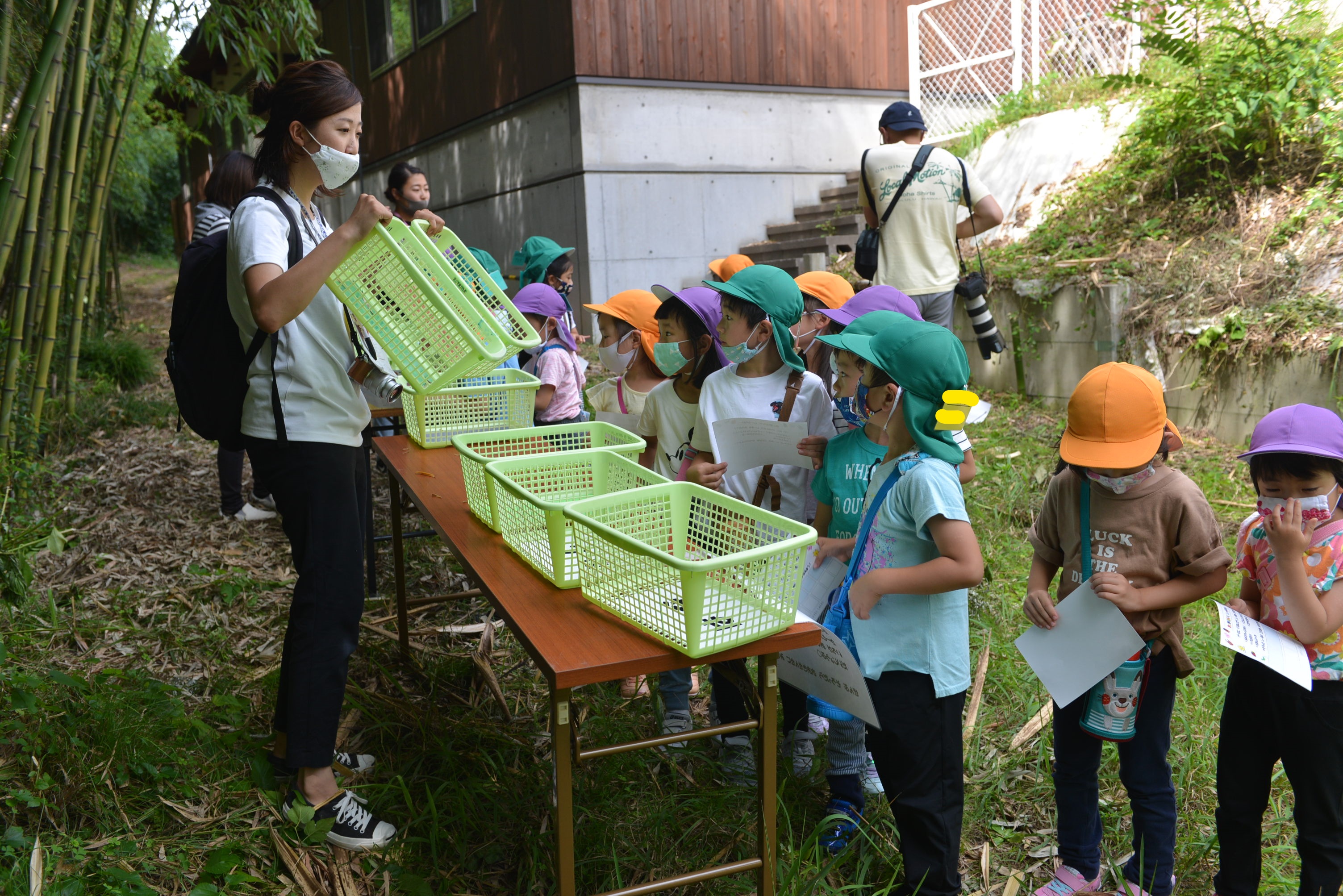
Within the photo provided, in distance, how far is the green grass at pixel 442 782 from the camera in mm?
2471

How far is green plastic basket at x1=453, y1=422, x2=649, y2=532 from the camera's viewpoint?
2498mm

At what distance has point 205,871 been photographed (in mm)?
2436

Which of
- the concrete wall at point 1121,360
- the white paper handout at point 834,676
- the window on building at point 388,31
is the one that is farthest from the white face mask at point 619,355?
the window on building at point 388,31

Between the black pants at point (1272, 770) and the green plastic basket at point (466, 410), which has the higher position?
the green plastic basket at point (466, 410)

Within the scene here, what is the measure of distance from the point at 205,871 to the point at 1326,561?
2.72 metres

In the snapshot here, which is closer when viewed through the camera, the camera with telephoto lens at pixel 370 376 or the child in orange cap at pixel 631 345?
the camera with telephoto lens at pixel 370 376

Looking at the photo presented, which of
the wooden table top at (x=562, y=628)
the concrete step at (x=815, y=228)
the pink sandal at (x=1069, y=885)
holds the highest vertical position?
the concrete step at (x=815, y=228)

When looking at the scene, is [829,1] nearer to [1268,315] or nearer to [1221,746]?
[1268,315]

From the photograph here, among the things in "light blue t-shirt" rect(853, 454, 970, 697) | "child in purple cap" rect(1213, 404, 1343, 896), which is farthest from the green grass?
"light blue t-shirt" rect(853, 454, 970, 697)

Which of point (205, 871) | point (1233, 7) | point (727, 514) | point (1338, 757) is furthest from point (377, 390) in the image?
point (1233, 7)

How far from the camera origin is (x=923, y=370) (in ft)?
6.91

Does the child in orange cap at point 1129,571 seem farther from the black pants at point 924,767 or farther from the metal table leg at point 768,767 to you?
the metal table leg at point 768,767

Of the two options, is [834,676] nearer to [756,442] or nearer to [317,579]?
[756,442]

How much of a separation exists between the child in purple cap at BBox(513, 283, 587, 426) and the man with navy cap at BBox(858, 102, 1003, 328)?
200 cm
